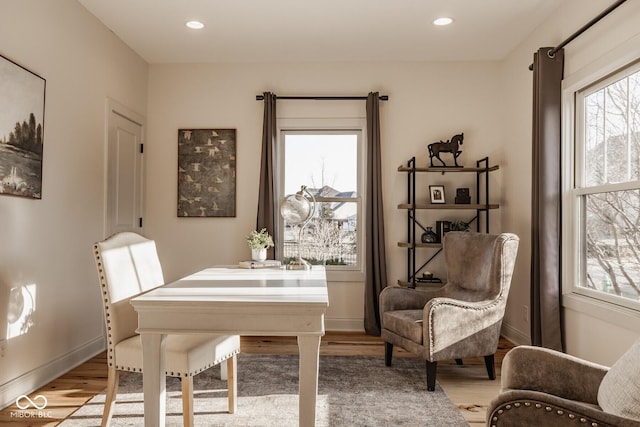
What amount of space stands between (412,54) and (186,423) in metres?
3.66

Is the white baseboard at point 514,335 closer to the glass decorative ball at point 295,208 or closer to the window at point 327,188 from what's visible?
the window at point 327,188

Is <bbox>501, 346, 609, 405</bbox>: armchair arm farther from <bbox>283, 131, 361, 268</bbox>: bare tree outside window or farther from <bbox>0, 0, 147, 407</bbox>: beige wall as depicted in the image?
<bbox>283, 131, 361, 268</bbox>: bare tree outside window

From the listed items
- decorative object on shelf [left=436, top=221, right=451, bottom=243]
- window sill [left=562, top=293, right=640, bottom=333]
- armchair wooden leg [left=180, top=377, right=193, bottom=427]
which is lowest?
armchair wooden leg [left=180, top=377, right=193, bottom=427]

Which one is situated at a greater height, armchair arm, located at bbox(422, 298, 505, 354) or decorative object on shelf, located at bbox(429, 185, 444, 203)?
decorative object on shelf, located at bbox(429, 185, 444, 203)

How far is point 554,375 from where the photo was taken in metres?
1.70

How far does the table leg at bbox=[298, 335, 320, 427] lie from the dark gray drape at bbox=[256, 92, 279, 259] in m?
2.61

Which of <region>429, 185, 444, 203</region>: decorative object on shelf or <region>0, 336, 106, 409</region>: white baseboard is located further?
<region>429, 185, 444, 203</region>: decorative object on shelf

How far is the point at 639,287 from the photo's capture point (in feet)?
8.55

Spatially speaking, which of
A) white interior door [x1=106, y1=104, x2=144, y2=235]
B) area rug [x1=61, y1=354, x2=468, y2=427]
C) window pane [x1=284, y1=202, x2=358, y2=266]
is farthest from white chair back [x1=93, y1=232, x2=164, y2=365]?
window pane [x1=284, y1=202, x2=358, y2=266]

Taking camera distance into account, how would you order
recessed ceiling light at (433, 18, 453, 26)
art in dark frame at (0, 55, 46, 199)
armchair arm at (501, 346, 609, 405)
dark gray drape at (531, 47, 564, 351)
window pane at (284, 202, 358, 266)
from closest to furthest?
1. armchair arm at (501, 346, 609, 405)
2. art in dark frame at (0, 55, 46, 199)
3. dark gray drape at (531, 47, 564, 351)
4. recessed ceiling light at (433, 18, 453, 26)
5. window pane at (284, 202, 358, 266)

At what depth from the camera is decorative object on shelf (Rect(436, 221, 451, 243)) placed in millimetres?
4348

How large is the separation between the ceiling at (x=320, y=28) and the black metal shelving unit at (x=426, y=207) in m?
1.06

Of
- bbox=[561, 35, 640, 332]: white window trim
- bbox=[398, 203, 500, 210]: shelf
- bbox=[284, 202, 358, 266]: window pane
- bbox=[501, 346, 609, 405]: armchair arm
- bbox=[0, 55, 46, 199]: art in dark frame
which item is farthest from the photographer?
bbox=[284, 202, 358, 266]: window pane

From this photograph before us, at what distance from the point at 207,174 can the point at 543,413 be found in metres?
3.82
